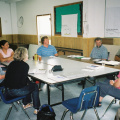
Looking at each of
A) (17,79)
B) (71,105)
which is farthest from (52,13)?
(71,105)

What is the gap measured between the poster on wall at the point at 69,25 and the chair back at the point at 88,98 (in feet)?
14.6

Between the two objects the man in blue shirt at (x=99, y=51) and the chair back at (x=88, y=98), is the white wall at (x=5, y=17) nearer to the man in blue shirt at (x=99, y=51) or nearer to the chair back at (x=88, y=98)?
the man in blue shirt at (x=99, y=51)

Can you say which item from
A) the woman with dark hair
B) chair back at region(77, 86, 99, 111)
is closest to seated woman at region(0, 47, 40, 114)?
chair back at region(77, 86, 99, 111)

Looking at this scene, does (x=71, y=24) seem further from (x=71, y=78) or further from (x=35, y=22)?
(x=71, y=78)

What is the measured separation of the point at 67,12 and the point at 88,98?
4.96m

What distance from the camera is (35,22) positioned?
27.0ft

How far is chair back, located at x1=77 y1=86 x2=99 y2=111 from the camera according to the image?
2091mm

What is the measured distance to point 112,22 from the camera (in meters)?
5.98

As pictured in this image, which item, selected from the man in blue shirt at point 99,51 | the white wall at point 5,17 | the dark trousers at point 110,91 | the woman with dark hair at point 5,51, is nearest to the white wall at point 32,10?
the white wall at point 5,17

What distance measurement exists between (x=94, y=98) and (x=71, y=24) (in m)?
4.68

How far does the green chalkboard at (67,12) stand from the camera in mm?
6151

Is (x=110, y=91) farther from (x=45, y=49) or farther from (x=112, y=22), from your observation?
(x=112, y=22)

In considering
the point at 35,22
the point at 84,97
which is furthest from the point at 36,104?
the point at 35,22

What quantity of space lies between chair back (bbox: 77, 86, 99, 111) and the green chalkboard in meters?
4.30
